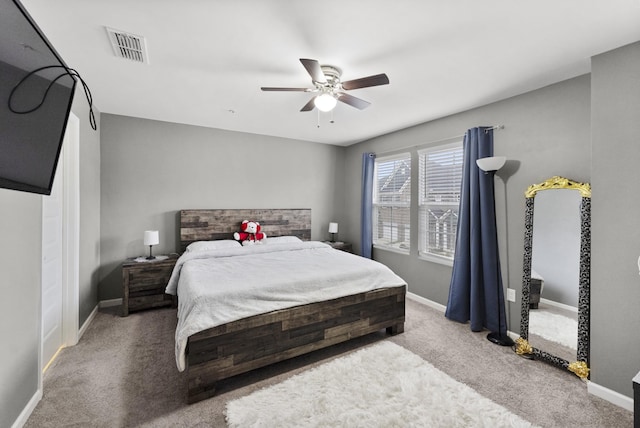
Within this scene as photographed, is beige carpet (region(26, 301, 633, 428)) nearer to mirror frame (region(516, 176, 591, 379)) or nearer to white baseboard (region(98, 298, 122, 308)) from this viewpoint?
mirror frame (region(516, 176, 591, 379))

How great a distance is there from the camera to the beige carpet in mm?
1740

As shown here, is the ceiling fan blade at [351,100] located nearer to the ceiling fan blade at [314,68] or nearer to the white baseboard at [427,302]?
the ceiling fan blade at [314,68]

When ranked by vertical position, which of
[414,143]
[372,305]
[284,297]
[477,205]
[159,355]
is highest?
[414,143]

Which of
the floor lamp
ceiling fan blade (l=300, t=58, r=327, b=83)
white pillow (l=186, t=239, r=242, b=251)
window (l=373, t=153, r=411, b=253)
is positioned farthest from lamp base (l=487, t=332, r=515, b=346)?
white pillow (l=186, t=239, r=242, b=251)

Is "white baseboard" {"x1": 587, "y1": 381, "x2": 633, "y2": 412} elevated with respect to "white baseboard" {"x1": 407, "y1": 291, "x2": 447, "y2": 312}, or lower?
lower

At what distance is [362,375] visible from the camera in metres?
2.13

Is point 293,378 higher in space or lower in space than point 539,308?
lower

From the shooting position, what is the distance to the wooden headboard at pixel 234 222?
3.91 meters

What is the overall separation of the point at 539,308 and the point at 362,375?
181cm

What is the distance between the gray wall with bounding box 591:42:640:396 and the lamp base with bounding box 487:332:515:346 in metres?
0.70

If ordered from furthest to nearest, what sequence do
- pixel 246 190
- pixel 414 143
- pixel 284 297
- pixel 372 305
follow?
pixel 246 190 → pixel 414 143 → pixel 372 305 → pixel 284 297

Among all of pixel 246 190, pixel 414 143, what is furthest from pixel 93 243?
pixel 414 143

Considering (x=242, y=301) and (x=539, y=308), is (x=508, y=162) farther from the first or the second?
(x=242, y=301)

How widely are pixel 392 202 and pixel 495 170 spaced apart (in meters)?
1.76
